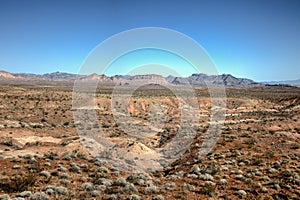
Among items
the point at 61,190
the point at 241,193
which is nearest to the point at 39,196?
the point at 61,190

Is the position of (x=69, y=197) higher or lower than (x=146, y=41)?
lower

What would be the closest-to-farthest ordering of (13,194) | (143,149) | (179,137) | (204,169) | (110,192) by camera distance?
(13,194) < (110,192) < (204,169) < (143,149) < (179,137)

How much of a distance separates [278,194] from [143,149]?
1311 centimetres

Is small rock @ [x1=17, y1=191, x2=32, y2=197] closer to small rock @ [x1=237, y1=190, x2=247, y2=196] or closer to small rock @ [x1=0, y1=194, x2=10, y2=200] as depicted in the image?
small rock @ [x1=0, y1=194, x2=10, y2=200]

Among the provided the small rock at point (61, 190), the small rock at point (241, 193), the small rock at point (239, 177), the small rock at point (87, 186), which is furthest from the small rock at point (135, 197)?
the small rock at point (239, 177)

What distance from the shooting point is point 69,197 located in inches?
392

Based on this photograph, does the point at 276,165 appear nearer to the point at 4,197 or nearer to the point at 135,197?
the point at 135,197

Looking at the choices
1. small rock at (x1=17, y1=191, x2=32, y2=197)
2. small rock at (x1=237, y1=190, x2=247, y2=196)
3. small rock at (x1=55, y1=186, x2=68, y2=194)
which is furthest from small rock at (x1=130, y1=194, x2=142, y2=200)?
small rock at (x1=237, y1=190, x2=247, y2=196)

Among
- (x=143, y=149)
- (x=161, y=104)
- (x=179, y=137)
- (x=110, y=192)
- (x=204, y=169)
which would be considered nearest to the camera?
(x=110, y=192)

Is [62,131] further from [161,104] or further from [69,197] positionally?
[161,104]

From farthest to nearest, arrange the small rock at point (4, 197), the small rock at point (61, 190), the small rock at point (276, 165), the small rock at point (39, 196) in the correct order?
the small rock at point (276, 165)
the small rock at point (61, 190)
the small rock at point (39, 196)
the small rock at point (4, 197)

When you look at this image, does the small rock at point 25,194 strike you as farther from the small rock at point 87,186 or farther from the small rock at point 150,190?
the small rock at point 150,190

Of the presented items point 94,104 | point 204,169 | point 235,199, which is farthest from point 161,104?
point 235,199

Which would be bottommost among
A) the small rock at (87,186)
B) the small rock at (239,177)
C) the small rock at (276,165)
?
the small rock at (239,177)
